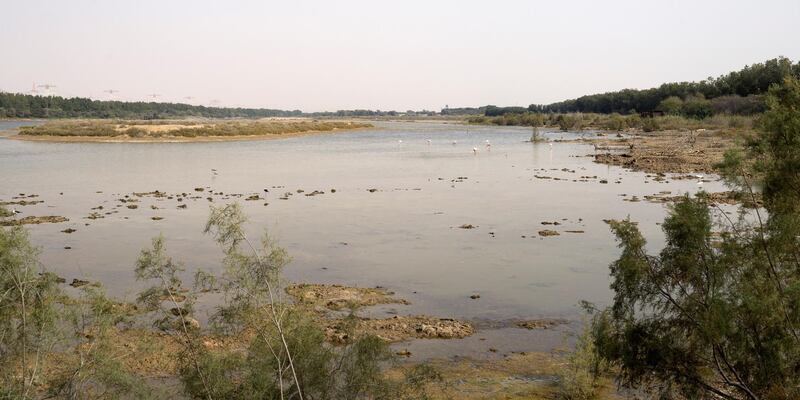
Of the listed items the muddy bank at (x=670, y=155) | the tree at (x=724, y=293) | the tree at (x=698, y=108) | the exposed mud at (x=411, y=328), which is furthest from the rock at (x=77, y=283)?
the tree at (x=698, y=108)

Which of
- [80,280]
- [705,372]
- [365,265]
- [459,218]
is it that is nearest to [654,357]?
[705,372]

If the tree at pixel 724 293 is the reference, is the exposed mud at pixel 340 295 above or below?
below

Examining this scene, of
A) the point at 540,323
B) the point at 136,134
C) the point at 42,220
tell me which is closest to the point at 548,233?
the point at 540,323

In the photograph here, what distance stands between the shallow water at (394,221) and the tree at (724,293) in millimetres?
6037

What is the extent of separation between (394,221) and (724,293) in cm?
1991

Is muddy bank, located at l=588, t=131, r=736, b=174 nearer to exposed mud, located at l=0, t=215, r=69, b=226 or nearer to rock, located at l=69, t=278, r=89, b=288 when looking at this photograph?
rock, located at l=69, t=278, r=89, b=288

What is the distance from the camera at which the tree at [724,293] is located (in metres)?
9.05

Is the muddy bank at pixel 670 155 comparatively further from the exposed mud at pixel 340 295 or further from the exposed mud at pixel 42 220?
the exposed mud at pixel 42 220

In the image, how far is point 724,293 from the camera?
940 cm

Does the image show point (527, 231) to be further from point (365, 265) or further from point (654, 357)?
point (654, 357)

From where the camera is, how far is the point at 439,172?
4969cm

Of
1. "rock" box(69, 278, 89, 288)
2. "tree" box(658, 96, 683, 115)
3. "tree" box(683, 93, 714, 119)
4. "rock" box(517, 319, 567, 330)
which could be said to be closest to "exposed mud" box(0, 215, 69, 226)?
"rock" box(69, 278, 89, 288)

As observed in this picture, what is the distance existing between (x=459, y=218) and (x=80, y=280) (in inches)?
642

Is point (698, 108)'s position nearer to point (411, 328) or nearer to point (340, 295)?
point (340, 295)
